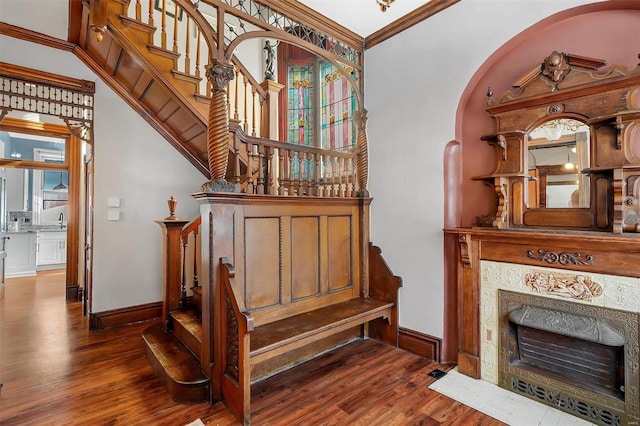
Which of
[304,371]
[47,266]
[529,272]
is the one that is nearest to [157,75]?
[304,371]

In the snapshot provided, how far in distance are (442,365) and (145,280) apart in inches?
139

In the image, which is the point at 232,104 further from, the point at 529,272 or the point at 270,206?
the point at 529,272

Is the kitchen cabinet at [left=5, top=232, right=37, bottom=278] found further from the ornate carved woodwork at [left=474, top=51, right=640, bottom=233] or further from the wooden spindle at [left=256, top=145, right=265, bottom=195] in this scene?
the ornate carved woodwork at [left=474, top=51, right=640, bottom=233]

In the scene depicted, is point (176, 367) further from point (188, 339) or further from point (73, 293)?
point (73, 293)

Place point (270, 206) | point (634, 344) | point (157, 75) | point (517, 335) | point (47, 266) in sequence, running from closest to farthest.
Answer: point (634, 344) < point (517, 335) < point (270, 206) < point (157, 75) < point (47, 266)

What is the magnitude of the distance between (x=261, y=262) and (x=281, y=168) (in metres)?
0.83

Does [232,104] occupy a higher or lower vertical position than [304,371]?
higher

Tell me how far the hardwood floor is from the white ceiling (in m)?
3.19

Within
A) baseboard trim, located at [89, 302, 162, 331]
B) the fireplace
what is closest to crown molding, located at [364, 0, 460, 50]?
the fireplace

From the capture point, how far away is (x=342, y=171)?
3.41 metres

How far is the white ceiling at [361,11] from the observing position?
2718 millimetres

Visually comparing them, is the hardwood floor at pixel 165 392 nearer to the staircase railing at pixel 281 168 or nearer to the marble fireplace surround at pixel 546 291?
the marble fireplace surround at pixel 546 291

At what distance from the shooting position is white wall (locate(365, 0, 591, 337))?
2500mm

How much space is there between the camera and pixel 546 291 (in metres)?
2.12
